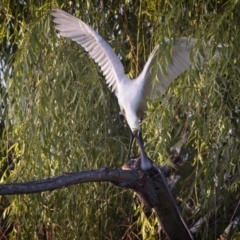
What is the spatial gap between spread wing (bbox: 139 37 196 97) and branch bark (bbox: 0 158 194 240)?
0.23 metres

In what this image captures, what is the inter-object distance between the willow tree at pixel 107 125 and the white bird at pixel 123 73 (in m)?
0.04

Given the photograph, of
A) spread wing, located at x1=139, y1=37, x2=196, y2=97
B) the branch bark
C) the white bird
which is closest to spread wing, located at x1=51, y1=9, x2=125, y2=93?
the white bird

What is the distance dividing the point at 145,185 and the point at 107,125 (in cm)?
35

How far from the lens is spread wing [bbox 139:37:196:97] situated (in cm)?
219

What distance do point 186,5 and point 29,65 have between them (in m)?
0.53

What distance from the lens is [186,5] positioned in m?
2.35

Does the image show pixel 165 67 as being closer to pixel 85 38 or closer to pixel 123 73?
pixel 123 73

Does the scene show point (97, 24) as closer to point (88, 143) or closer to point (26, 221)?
point (88, 143)

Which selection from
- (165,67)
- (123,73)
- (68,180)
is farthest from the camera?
(123,73)

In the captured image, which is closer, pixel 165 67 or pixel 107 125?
pixel 165 67

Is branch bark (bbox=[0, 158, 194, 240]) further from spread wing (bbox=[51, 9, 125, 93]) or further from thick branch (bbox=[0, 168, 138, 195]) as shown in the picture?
spread wing (bbox=[51, 9, 125, 93])

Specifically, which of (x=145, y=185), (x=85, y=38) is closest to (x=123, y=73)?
(x=85, y=38)

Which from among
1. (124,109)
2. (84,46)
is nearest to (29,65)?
(84,46)

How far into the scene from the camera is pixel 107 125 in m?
2.50
